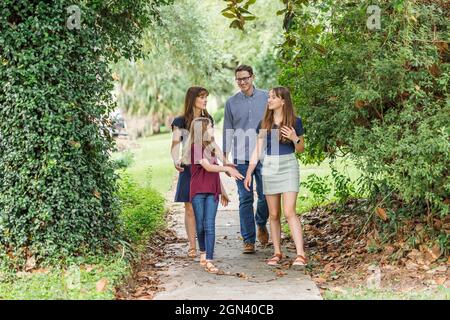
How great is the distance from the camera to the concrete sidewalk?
7008 mm

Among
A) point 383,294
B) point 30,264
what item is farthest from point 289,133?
point 30,264

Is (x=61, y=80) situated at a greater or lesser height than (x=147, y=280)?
greater

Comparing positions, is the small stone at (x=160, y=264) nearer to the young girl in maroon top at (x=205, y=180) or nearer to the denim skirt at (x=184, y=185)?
the young girl in maroon top at (x=205, y=180)

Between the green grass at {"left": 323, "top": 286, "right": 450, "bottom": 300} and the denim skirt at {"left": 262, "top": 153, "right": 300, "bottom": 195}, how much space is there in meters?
1.56

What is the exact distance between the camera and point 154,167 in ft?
70.9

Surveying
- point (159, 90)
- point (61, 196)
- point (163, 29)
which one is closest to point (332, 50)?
point (61, 196)

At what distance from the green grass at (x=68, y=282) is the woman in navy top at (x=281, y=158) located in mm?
1756

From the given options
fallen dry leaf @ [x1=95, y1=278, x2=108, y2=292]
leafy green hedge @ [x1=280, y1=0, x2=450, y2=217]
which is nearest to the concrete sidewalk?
fallen dry leaf @ [x1=95, y1=278, x2=108, y2=292]

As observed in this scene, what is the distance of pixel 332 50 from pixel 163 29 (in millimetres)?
10951

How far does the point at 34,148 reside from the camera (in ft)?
25.3

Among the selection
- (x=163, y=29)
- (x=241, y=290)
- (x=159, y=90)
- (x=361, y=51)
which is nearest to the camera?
(x=241, y=290)

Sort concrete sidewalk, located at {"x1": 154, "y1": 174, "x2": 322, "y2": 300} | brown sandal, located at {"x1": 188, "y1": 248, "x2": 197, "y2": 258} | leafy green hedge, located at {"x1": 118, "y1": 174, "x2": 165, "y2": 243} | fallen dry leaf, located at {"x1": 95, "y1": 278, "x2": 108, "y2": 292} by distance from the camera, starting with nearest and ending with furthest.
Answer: fallen dry leaf, located at {"x1": 95, "y1": 278, "x2": 108, "y2": 292}, concrete sidewalk, located at {"x1": 154, "y1": 174, "x2": 322, "y2": 300}, brown sandal, located at {"x1": 188, "y1": 248, "x2": 197, "y2": 258}, leafy green hedge, located at {"x1": 118, "y1": 174, "x2": 165, "y2": 243}

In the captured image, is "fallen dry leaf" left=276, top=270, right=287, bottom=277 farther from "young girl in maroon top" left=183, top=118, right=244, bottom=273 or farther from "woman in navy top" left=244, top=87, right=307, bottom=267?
"young girl in maroon top" left=183, top=118, right=244, bottom=273

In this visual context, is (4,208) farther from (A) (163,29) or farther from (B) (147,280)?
(A) (163,29)
